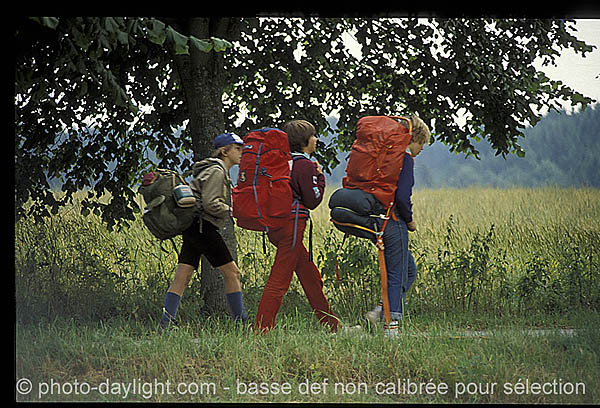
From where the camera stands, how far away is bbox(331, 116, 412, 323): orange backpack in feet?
17.9

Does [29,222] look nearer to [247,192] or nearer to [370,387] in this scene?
[247,192]

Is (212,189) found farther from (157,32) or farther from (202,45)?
(157,32)

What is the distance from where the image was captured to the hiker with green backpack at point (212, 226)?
5.48 meters

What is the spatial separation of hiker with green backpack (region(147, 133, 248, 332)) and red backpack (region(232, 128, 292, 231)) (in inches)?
6.4

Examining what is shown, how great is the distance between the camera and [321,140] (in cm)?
777

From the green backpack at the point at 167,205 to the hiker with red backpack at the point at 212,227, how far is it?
0.13 meters

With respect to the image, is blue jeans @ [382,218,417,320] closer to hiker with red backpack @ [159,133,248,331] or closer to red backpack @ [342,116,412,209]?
red backpack @ [342,116,412,209]

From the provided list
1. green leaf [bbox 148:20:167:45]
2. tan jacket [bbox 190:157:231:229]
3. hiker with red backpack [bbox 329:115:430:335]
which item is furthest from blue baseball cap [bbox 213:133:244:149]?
green leaf [bbox 148:20:167:45]

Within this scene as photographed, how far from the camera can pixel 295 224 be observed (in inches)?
218

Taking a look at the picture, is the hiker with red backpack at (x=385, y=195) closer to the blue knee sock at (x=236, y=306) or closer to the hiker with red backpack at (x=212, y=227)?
the hiker with red backpack at (x=212, y=227)

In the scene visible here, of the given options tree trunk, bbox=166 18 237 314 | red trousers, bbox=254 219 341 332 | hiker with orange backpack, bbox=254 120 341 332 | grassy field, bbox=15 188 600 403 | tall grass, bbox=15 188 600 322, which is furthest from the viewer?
tall grass, bbox=15 188 600 322

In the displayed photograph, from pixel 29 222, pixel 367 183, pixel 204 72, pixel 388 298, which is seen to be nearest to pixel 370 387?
pixel 388 298

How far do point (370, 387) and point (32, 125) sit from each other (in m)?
4.16

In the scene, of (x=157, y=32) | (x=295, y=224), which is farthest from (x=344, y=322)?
(x=157, y=32)
